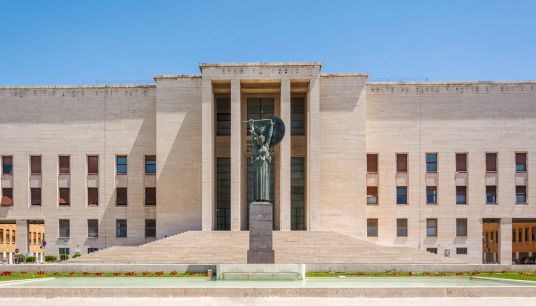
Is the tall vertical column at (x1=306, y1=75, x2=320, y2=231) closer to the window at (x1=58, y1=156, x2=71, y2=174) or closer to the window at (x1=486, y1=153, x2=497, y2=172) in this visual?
the window at (x1=486, y1=153, x2=497, y2=172)

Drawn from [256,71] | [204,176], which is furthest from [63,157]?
[256,71]

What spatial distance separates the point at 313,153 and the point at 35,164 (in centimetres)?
2311

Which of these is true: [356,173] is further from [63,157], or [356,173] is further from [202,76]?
[63,157]

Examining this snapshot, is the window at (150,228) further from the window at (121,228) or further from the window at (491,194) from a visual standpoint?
the window at (491,194)

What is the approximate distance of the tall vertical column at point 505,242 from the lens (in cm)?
5181

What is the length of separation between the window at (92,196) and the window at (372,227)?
22078mm

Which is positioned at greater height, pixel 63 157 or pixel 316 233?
pixel 63 157

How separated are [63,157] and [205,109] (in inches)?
530

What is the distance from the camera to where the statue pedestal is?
2922cm

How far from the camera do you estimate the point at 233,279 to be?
1035 inches

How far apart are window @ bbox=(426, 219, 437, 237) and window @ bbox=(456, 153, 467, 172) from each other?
459 cm

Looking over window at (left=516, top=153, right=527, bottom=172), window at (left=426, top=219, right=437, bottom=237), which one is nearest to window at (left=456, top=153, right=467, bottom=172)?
window at (left=516, top=153, right=527, bottom=172)
